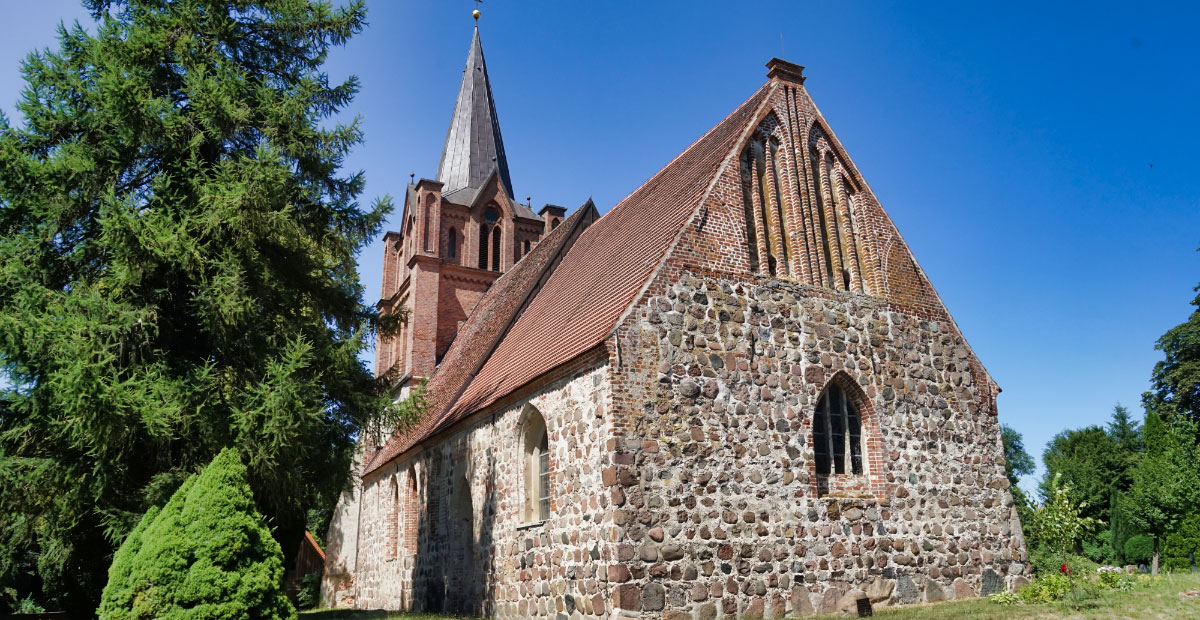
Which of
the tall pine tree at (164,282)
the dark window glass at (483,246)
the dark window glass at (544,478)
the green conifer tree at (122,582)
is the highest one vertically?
the dark window glass at (483,246)

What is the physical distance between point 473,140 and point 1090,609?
81.2 ft

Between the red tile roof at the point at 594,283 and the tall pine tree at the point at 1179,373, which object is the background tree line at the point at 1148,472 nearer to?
the tall pine tree at the point at 1179,373

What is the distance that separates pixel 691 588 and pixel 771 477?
209 centimetres

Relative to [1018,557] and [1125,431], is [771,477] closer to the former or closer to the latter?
[1018,557]

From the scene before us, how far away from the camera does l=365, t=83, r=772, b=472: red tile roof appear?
41.2ft

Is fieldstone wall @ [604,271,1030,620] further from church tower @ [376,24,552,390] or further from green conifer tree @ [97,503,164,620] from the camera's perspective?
church tower @ [376,24,552,390]

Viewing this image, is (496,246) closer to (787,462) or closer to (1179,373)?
(787,462)

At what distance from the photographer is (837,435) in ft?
42.2

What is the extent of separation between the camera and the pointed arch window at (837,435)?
12570 mm

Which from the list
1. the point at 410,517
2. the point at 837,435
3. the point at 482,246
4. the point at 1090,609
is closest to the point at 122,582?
the point at 837,435

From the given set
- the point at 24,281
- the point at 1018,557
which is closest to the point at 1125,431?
the point at 1018,557

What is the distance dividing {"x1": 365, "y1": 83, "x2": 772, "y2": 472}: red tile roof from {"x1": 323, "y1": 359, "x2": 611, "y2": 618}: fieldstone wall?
1.82ft

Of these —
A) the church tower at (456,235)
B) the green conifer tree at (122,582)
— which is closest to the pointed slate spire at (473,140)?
the church tower at (456,235)

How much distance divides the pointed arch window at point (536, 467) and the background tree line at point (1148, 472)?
7.52 m
